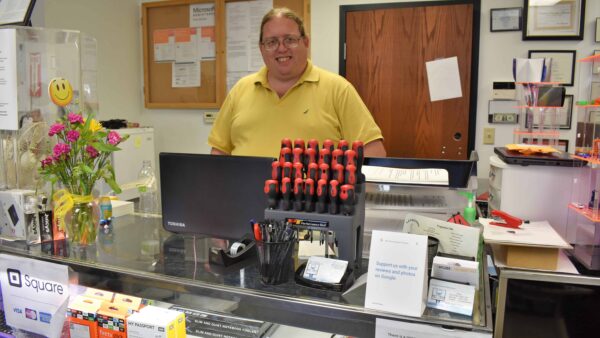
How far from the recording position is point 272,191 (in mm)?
1042

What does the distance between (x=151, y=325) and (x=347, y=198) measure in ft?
1.74

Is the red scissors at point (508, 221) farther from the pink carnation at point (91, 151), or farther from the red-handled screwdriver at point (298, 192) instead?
the pink carnation at point (91, 151)

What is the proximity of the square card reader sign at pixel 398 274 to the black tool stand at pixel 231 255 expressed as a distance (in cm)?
37

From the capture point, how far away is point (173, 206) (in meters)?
1.32

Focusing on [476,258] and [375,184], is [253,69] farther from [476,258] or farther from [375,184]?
[476,258]

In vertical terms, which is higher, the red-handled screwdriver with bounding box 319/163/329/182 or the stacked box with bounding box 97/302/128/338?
the red-handled screwdriver with bounding box 319/163/329/182

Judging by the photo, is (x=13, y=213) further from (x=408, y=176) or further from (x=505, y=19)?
(x=505, y=19)

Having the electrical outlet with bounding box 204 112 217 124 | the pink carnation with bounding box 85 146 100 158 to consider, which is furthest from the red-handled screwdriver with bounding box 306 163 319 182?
the electrical outlet with bounding box 204 112 217 124

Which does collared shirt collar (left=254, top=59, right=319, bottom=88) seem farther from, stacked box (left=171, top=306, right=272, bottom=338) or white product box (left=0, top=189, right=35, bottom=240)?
stacked box (left=171, top=306, right=272, bottom=338)

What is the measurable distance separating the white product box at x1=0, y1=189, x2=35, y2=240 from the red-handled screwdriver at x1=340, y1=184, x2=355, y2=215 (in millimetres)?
913

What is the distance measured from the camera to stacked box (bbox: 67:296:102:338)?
119cm

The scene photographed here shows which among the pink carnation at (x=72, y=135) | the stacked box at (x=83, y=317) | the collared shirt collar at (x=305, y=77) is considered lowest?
the stacked box at (x=83, y=317)

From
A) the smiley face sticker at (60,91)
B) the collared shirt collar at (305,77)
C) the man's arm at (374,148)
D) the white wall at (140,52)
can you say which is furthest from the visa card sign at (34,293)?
the white wall at (140,52)

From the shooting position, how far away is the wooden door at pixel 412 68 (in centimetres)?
340
